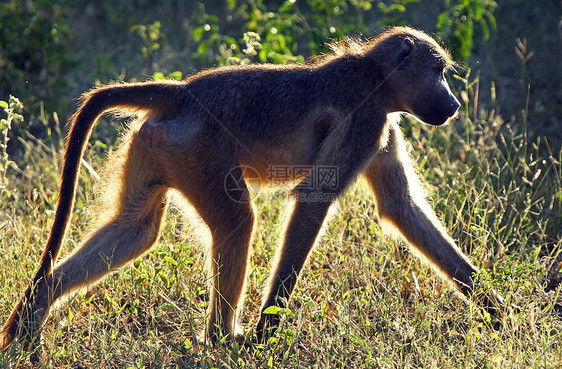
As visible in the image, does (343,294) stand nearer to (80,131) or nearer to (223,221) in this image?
(223,221)

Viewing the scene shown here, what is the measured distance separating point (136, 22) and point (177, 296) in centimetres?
409

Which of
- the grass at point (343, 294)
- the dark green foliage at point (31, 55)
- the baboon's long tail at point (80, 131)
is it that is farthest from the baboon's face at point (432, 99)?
the dark green foliage at point (31, 55)

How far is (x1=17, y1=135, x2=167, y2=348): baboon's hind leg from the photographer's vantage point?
2678 millimetres

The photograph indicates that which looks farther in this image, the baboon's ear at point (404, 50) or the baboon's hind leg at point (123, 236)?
the baboon's ear at point (404, 50)

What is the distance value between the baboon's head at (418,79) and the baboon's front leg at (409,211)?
0.57ft

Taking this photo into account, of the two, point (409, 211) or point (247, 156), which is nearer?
point (247, 156)

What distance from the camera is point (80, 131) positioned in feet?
8.88

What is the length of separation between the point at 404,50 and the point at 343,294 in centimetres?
116

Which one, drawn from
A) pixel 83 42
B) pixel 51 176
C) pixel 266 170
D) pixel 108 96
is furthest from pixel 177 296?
pixel 83 42

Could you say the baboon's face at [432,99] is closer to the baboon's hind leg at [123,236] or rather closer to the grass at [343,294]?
the grass at [343,294]

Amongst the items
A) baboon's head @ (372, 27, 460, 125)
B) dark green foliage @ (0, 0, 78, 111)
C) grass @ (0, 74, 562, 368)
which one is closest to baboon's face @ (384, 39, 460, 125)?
baboon's head @ (372, 27, 460, 125)

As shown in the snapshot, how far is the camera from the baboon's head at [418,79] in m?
3.00

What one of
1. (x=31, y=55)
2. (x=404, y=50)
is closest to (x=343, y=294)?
(x=404, y=50)

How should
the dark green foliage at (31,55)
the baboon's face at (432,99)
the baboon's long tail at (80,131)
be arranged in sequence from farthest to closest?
the dark green foliage at (31,55) → the baboon's face at (432,99) → the baboon's long tail at (80,131)
